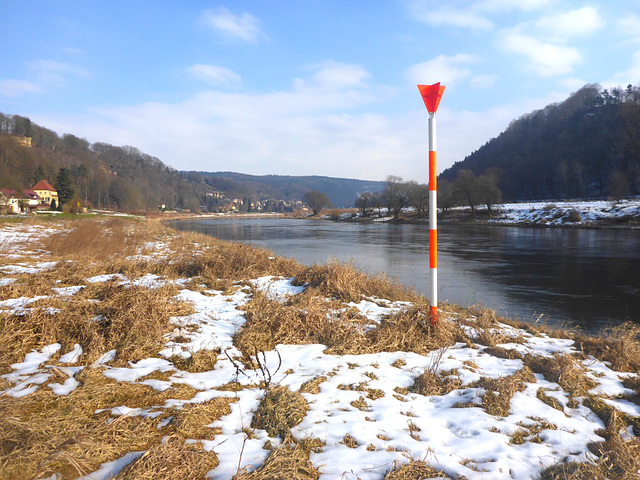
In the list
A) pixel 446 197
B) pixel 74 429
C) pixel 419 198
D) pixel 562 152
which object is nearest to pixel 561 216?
pixel 446 197

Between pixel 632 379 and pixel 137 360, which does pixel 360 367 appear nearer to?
pixel 137 360

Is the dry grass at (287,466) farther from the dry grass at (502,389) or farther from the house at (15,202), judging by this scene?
the house at (15,202)

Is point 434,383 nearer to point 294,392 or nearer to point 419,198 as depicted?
point 294,392

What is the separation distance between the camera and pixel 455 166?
6058 inches

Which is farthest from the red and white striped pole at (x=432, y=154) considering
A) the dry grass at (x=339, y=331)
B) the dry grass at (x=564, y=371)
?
the dry grass at (x=564, y=371)

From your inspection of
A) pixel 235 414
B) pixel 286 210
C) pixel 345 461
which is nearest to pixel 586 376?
pixel 345 461

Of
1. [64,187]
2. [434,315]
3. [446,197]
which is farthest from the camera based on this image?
[64,187]

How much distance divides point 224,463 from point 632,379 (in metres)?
4.02

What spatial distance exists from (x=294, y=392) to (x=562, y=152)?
131 meters

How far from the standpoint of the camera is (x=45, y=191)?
256 feet

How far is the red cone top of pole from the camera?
4758 millimetres

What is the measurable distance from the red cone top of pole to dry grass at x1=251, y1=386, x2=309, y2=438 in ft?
12.8

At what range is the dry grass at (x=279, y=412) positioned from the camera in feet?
9.02

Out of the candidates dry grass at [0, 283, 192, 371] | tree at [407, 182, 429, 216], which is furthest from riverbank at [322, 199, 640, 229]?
dry grass at [0, 283, 192, 371]
